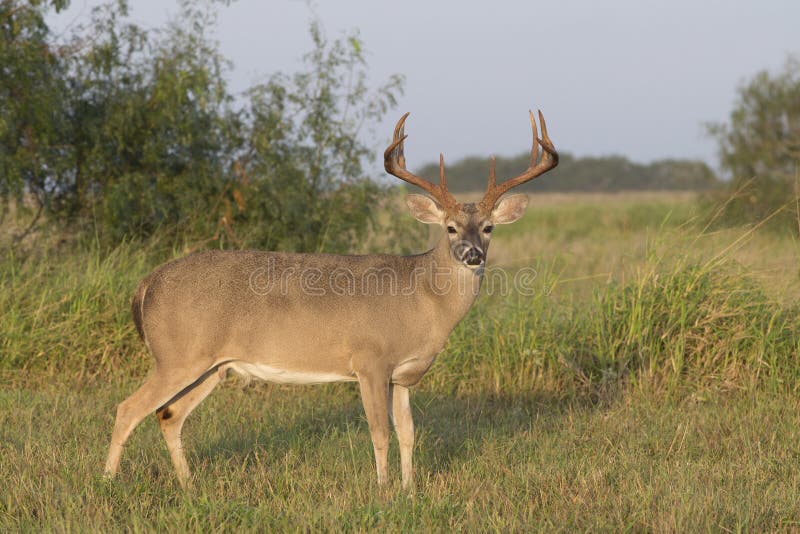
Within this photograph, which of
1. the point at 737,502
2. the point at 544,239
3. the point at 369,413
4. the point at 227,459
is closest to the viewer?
the point at 737,502

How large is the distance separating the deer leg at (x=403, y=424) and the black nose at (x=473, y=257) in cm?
99

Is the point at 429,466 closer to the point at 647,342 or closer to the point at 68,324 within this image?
the point at 647,342

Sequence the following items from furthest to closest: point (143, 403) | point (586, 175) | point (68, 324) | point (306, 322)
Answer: point (586, 175) < point (68, 324) < point (306, 322) < point (143, 403)

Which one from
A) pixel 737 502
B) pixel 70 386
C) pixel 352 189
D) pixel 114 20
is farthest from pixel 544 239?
pixel 737 502

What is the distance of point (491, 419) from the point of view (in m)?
6.87

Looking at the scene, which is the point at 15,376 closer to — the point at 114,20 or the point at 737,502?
the point at 114,20

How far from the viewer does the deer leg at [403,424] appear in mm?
5457

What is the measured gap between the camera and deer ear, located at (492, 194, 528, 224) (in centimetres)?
605

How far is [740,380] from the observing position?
729cm

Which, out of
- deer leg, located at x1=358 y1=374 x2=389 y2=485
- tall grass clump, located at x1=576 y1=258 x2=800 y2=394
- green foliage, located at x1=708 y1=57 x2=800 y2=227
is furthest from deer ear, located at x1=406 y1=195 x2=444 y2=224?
green foliage, located at x1=708 y1=57 x2=800 y2=227

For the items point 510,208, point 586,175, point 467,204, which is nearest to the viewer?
point 467,204

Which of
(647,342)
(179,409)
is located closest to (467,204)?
(179,409)

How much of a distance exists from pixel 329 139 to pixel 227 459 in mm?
5505

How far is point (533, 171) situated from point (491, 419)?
2.08 m
